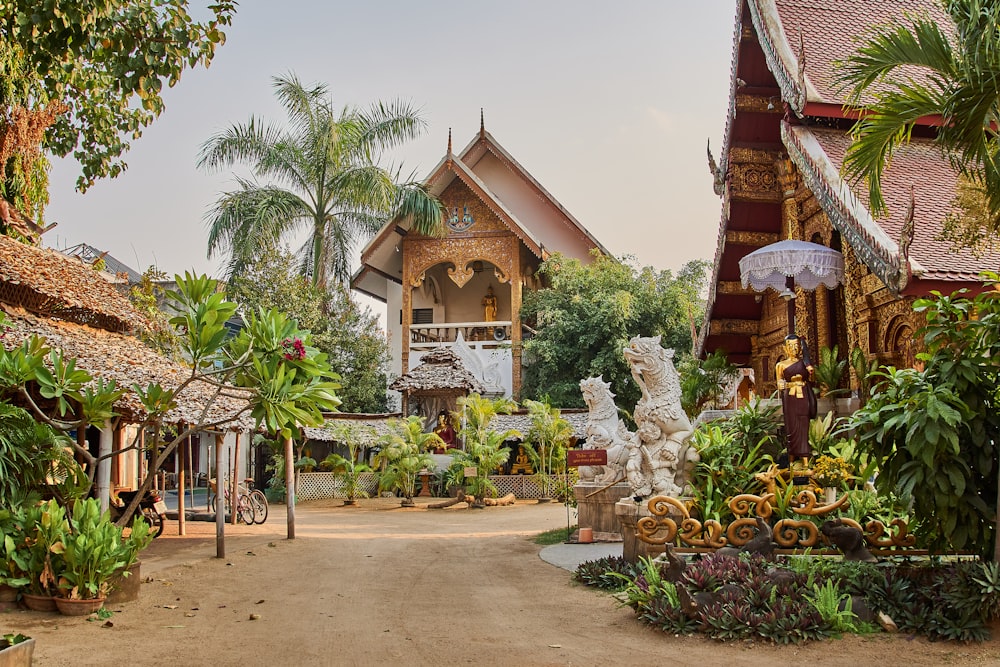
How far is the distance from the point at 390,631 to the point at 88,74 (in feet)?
22.4

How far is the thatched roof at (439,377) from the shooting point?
2273 cm

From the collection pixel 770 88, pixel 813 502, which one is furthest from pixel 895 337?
pixel 770 88

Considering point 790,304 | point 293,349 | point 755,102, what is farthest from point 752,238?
point 293,349

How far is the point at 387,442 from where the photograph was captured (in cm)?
2106

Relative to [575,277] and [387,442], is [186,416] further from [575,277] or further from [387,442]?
[575,277]

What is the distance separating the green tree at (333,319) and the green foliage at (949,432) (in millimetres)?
17937

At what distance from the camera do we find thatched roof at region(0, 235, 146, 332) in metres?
11.0

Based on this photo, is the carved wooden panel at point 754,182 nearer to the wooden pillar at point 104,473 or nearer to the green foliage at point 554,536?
the green foliage at point 554,536

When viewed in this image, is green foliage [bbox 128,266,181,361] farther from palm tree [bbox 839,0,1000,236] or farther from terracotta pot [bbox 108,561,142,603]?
palm tree [bbox 839,0,1000,236]

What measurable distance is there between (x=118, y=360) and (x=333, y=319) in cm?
1427

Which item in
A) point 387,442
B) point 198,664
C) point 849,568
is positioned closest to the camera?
point 198,664

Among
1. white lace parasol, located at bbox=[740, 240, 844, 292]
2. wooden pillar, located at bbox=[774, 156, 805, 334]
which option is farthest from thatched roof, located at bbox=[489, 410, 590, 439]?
white lace parasol, located at bbox=[740, 240, 844, 292]

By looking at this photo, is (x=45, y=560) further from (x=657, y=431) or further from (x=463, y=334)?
(x=463, y=334)

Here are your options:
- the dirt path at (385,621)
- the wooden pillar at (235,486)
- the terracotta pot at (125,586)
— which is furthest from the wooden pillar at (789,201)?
the wooden pillar at (235,486)
